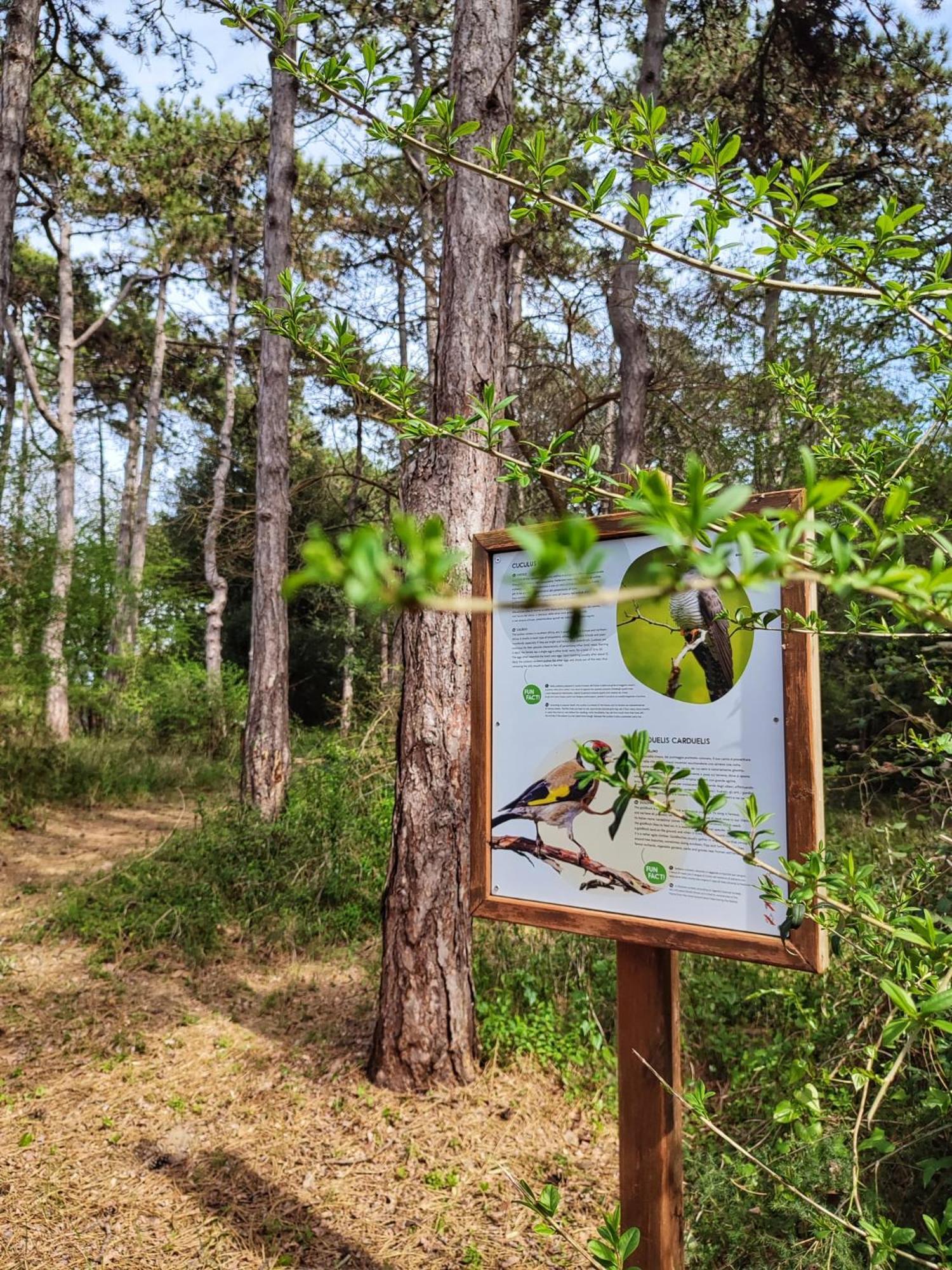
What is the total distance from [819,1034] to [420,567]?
2800 mm

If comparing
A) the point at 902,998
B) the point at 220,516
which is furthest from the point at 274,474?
the point at 220,516

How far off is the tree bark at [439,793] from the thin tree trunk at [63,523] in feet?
18.9

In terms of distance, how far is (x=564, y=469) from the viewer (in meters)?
5.52

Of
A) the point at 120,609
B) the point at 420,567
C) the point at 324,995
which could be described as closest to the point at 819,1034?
the point at 324,995

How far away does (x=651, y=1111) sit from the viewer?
1665 mm

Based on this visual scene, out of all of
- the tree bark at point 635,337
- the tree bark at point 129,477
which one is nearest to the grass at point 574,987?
the tree bark at point 635,337

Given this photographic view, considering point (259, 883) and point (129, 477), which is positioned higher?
point (129, 477)

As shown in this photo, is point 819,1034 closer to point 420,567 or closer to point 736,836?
point 736,836

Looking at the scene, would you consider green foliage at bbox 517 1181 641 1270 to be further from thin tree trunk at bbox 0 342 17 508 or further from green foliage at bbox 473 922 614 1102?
thin tree trunk at bbox 0 342 17 508

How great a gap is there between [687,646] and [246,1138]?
2.34 meters

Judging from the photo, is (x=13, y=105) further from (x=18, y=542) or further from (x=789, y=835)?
(x=789, y=835)

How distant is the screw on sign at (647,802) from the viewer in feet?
4.97

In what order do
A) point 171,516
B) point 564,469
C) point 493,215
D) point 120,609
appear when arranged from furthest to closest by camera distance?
point 171,516
point 120,609
point 564,469
point 493,215

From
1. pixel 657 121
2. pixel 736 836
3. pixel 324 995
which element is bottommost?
pixel 324 995
